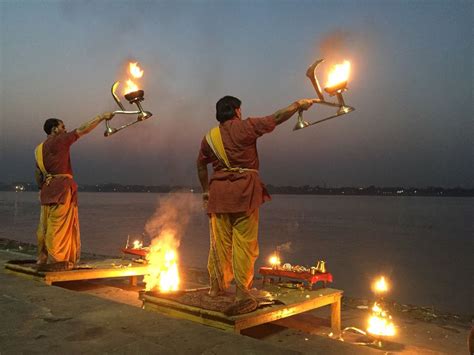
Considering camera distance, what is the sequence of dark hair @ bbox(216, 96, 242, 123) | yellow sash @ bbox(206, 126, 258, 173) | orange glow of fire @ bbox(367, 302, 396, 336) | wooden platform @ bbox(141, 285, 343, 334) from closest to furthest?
wooden platform @ bbox(141, 285, 343, 334), yellow sash @ bbox(206, 126, 258, 173), dark hair @ bbox(216, 96, 242, 123), orange glow of fire @ bbox(367, 302, 396, 336)

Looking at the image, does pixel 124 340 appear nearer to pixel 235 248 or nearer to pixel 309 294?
pixel 235 248

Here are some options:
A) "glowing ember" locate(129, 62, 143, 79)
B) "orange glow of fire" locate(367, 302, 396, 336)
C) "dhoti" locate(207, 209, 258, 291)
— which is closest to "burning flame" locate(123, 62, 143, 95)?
"glowing ember" locate(129, 62, 143, 79)

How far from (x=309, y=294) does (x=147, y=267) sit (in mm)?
3676

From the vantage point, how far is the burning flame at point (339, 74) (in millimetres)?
4492

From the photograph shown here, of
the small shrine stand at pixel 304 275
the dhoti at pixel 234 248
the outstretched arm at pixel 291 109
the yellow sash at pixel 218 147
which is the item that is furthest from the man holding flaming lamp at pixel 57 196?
the small shrine stand at pixel 304 275

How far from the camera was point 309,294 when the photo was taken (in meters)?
5.78

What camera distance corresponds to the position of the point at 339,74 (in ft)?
14.8

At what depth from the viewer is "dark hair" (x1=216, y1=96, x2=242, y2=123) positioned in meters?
4.82

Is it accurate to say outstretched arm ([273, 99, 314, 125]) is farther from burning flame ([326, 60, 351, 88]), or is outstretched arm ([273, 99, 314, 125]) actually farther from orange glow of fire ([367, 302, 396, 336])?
orange glow of fire ([367, 302, 396, 336])

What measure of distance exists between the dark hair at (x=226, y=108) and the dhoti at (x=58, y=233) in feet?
10.9

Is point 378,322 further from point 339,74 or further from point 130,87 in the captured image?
point 130,87

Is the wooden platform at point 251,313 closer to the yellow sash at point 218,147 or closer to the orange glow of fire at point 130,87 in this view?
the yellow sash at point 218,147

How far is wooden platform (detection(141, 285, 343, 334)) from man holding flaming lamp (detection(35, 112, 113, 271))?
2424mm

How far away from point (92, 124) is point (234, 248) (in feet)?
11.1
